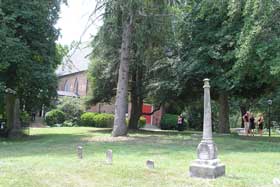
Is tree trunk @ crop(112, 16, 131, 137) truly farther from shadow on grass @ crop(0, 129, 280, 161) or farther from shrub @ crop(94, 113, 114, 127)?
shrub @ crop(94, 113, 114, 127)

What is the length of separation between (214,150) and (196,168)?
607 mm

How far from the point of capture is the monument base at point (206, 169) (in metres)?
8.32

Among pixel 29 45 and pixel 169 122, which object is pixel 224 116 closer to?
pixel 29 45

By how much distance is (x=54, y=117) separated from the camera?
43.2m

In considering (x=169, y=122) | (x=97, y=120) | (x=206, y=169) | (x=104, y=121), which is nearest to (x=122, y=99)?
(x=206, y=169)

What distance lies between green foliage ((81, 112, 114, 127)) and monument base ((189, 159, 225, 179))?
Answer: 31.5 meters

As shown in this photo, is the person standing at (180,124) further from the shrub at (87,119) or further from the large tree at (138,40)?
the large tree at (138,40)

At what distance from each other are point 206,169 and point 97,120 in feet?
107

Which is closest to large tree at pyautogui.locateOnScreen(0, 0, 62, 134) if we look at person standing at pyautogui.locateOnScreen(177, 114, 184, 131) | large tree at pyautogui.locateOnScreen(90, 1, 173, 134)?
large tree at pyautogui.locateOnScreen(90, 1, 173, 134)

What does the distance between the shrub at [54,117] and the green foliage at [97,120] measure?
3.03 metres

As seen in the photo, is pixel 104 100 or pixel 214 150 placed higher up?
pixel 104 100

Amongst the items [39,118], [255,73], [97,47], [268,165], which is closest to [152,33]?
[97,47]

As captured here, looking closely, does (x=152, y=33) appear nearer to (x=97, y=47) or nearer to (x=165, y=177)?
(x=97, y=47)

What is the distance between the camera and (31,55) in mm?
21797
